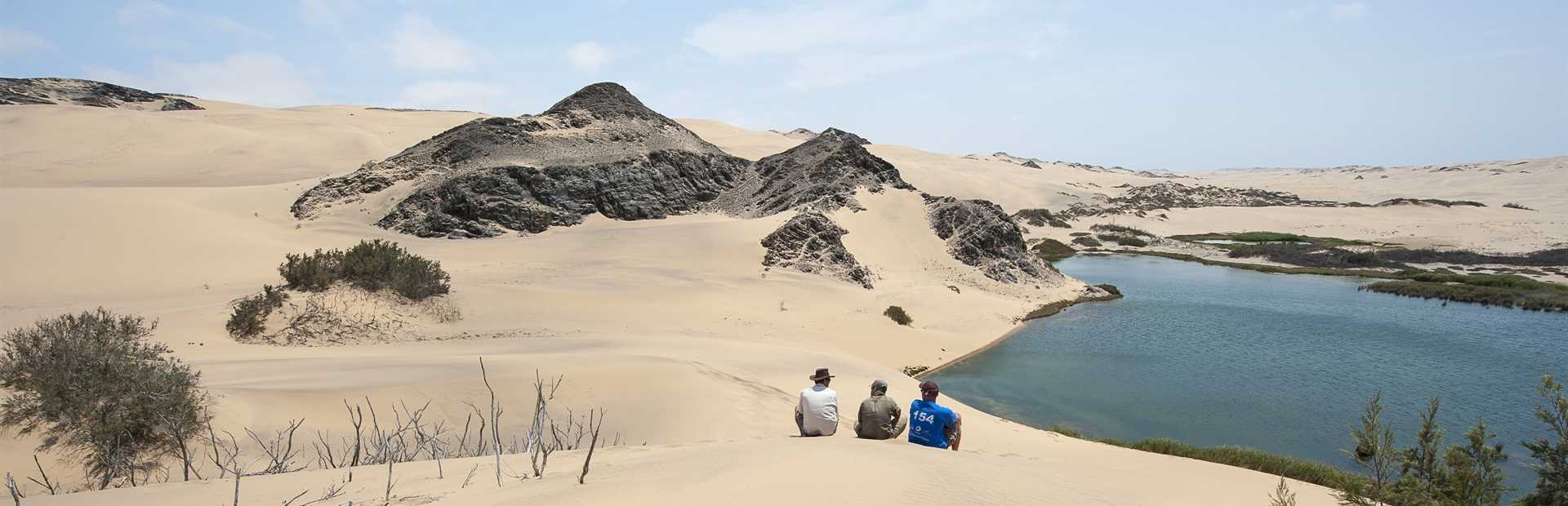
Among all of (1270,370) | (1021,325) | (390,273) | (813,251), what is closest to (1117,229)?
(1021,325)

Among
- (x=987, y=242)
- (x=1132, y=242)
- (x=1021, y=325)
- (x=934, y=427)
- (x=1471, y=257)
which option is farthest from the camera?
(x=1132, y=242)

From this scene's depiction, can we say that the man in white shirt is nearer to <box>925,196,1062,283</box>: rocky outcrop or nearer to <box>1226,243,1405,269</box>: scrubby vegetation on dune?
<box>925,196,1062,283</box>: rocky outcrop

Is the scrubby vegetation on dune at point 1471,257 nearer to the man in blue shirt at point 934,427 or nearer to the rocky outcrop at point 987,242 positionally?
the rocky outcrop at point 987,242

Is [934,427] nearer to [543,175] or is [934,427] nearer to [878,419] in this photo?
[878,419]

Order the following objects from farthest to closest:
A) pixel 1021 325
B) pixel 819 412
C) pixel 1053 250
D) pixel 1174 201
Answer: pixel 1174 201
pixel 1053 250
pixel 1021 325
pixel 819 412

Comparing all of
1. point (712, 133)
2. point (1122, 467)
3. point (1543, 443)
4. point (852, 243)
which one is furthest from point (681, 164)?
point (712, 133)

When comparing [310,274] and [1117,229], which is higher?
[1117,229]

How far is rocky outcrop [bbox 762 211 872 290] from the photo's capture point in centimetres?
2508

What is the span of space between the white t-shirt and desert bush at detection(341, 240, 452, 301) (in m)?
12.1

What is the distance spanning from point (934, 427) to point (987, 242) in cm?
2431

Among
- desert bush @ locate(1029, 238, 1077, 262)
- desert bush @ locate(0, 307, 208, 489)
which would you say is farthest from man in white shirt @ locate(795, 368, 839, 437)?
desert bush @ locate(1029, 238, 1077, 262)

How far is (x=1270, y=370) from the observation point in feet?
58.3

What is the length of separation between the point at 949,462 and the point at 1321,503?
4351 mm

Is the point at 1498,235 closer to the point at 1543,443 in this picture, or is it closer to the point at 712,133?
the point at 1543,443
